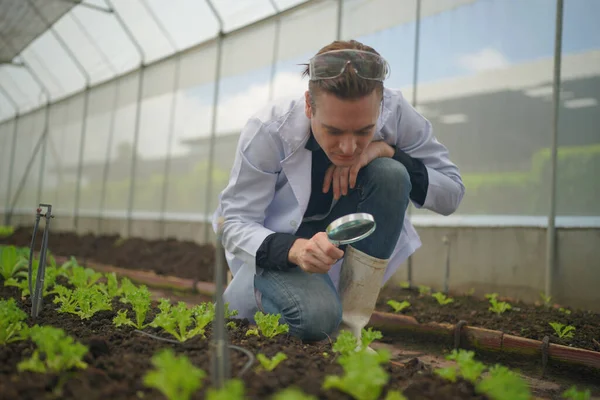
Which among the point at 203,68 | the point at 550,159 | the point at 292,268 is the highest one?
the point at 203,68

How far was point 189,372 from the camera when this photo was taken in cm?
106

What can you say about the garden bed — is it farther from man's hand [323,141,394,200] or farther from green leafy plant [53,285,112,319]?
man's hand [323,141,394,200]

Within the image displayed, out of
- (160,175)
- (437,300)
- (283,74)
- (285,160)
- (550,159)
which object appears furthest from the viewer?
(160,175)

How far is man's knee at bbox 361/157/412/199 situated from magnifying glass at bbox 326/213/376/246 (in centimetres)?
52

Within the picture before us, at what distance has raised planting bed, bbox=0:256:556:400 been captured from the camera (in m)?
1.13

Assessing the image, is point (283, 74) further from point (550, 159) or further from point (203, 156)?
point (550, 159)

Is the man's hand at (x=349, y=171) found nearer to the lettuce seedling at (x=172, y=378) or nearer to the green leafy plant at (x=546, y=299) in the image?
the lettuce seedling at (x=172, y=378)

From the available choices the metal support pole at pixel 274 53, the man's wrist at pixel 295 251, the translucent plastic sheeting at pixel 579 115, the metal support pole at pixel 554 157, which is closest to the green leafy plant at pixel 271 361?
the man's wrist at pixel 295 251

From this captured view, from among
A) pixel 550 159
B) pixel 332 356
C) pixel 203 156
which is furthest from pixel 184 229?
pixel 332 356

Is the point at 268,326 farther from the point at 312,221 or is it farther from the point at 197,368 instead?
the point at 312,221

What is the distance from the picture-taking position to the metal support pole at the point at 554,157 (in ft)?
12.1

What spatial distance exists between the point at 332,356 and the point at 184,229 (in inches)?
236

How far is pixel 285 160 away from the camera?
2188 millimetres

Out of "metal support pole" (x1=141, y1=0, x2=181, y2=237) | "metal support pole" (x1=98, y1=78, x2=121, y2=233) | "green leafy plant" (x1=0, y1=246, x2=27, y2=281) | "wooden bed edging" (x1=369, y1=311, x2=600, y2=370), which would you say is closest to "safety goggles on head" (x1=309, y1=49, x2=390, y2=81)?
"wooden bed edging" (x1=369, y1=311, x2=600, y2=370)
